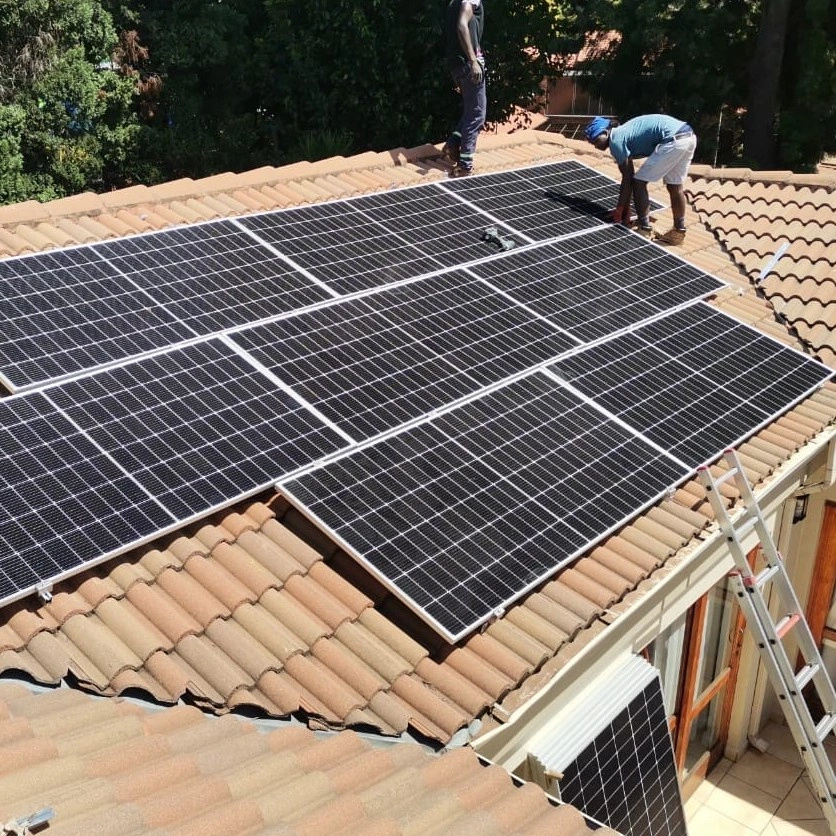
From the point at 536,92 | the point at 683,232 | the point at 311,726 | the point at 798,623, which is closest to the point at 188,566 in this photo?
the point at 311,726

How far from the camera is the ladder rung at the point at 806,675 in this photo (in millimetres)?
7727

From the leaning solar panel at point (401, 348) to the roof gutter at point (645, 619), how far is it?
232 cm

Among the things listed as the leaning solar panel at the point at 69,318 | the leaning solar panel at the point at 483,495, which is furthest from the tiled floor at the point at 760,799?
the leaning solar panel at the point at 69,318

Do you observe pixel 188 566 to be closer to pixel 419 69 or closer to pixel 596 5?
pixel 419 69

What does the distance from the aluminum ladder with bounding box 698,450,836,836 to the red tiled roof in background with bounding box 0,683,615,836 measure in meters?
3.12

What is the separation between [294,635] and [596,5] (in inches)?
1216

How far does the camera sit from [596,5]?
3216 cm

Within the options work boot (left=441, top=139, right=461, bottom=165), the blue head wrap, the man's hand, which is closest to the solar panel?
the blue head wrap

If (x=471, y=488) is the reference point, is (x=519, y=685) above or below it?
below

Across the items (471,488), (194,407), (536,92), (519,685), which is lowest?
(536,92)

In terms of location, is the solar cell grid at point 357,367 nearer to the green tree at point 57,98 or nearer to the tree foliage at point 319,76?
the tree foliage at point 319,76

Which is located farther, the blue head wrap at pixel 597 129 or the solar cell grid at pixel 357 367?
the blue head wrap at pixel 597 129

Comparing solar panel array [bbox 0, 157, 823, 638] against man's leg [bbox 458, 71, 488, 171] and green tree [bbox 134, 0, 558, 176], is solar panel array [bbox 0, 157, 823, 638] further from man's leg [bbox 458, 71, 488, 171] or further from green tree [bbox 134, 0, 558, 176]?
green tree [bbox 134, 0, 558, 176]

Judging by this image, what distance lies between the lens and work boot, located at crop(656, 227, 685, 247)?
13219 millimetres
